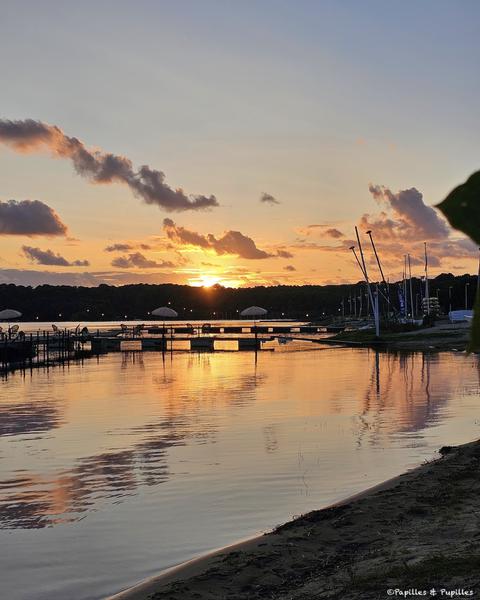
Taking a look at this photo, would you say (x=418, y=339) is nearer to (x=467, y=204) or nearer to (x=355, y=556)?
(x=355, y=556)

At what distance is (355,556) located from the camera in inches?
392

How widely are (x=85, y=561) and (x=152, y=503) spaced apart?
3.81 metres

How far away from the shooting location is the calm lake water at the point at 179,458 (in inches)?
500

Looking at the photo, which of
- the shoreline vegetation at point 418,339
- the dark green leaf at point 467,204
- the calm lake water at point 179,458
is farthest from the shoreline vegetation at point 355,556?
the shoreline vegetation at point 418,339

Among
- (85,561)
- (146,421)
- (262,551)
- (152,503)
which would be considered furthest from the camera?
(146,421)

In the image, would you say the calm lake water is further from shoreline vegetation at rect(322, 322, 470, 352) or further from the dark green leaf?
shoreline vegetation at rect(322, 322, 470, 352)

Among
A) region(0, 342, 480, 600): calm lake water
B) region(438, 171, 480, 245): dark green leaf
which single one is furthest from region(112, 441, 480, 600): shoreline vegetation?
region(438, 171, 480, 245): dark green leaf

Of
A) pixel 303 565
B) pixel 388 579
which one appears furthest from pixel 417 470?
pixel 388 579

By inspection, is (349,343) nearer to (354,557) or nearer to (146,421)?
(146,421)

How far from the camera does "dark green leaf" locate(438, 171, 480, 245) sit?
2.92ft

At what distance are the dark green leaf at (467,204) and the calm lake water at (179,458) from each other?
1104cm

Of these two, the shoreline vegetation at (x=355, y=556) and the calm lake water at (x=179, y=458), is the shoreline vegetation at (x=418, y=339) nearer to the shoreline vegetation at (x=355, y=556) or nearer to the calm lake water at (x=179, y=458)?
the calm lake water at (x=179, y=458)

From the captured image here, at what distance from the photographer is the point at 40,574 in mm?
11586

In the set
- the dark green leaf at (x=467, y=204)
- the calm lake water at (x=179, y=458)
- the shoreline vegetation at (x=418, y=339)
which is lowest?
the calm lake water at (x=179, y=458)
